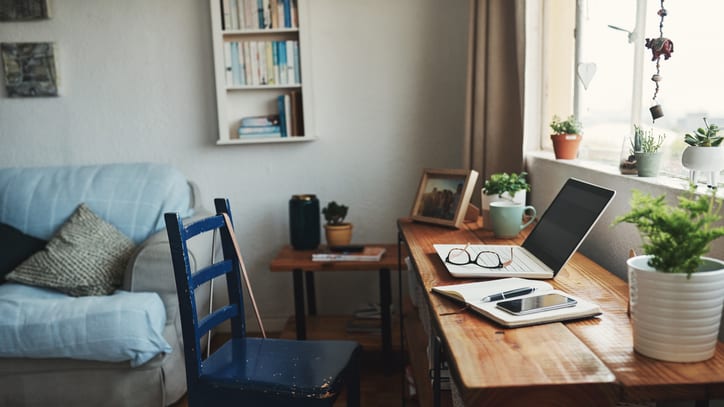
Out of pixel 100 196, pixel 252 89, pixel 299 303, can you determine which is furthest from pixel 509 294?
pixel 100 196

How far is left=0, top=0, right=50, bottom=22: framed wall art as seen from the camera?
3057 millimetres

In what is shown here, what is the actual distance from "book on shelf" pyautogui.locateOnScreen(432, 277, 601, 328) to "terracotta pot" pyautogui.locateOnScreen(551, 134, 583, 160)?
0.86 metres

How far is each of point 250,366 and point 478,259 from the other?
0.68m

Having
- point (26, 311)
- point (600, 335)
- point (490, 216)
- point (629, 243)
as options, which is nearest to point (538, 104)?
point (490, 216)

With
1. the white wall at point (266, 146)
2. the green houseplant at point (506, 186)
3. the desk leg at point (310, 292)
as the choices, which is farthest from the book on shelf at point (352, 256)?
the green houseplant at point (506, 186)

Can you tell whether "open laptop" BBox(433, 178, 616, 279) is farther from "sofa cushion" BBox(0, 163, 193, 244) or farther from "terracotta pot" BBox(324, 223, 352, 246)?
"sofa cushion" BBox(0, 163, 193, 244)

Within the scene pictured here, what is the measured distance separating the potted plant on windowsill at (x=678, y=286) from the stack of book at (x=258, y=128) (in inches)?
90.1

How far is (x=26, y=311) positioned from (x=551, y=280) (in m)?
1.86

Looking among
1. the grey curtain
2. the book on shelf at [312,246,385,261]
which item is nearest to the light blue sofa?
the book on shelf at [312,246,385,261]

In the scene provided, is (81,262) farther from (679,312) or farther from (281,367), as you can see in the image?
(679,312)

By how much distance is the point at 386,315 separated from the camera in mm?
2652

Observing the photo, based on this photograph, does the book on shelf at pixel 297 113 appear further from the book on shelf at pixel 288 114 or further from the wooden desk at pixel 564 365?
the wooden desk at pixel 564 365

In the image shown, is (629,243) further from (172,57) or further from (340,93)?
(172,57)

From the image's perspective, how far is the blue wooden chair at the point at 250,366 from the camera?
155 centimetres
